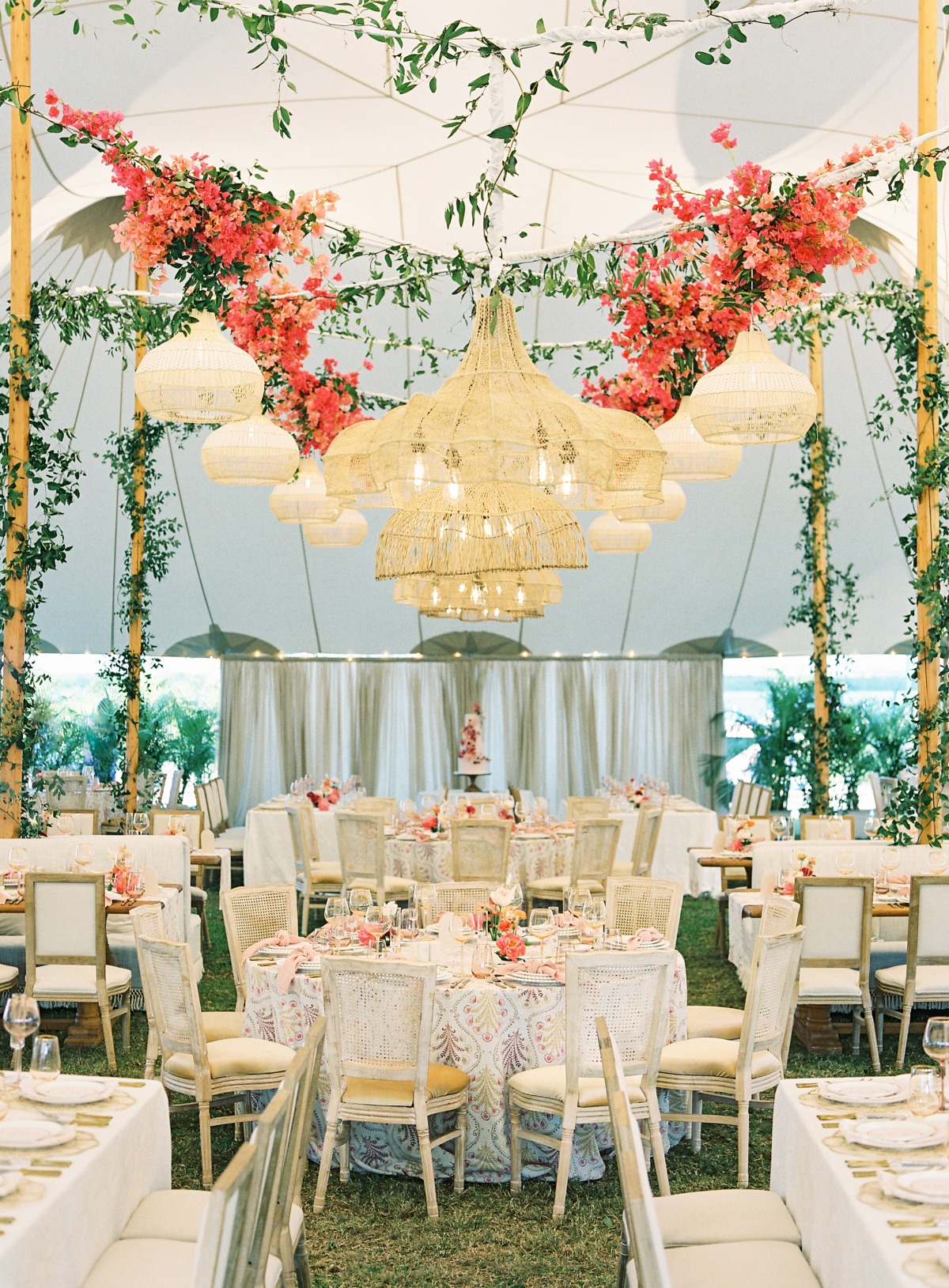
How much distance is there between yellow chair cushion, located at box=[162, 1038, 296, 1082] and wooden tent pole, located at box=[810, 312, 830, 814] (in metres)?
7.34

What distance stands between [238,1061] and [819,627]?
7.85 m

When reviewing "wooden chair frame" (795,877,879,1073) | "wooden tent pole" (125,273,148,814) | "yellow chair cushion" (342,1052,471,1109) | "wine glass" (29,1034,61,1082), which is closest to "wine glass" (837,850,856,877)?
"wooden chair frame" (795,877,879,1073)

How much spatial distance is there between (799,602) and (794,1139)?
12.6 m

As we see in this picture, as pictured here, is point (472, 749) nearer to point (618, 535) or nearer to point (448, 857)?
point (448, 857)

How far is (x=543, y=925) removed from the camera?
6.24 metres

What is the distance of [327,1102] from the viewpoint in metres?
5.44

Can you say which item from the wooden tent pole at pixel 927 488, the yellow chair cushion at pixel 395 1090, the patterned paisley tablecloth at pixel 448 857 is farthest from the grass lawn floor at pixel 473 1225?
the patterned paisley tablecloth at pixel 448 857

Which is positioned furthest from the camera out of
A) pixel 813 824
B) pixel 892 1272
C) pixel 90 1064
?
pixel 813 824

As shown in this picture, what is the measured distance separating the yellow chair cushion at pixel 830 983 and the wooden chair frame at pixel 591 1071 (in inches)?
80.5

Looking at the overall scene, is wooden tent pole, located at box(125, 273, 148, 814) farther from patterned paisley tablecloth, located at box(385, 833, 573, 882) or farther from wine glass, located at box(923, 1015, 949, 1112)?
wine glass, located at box(923, 1015, 949, 1112)

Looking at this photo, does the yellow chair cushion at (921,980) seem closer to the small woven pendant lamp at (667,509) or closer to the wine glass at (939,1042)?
the small woven pendant lamp at (667,509)

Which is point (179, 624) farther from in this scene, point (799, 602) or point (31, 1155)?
point (31, 1155)

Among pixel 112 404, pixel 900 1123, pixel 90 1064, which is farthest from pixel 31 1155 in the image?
pixel 112 404

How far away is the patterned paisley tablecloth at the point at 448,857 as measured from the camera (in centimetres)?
1087
